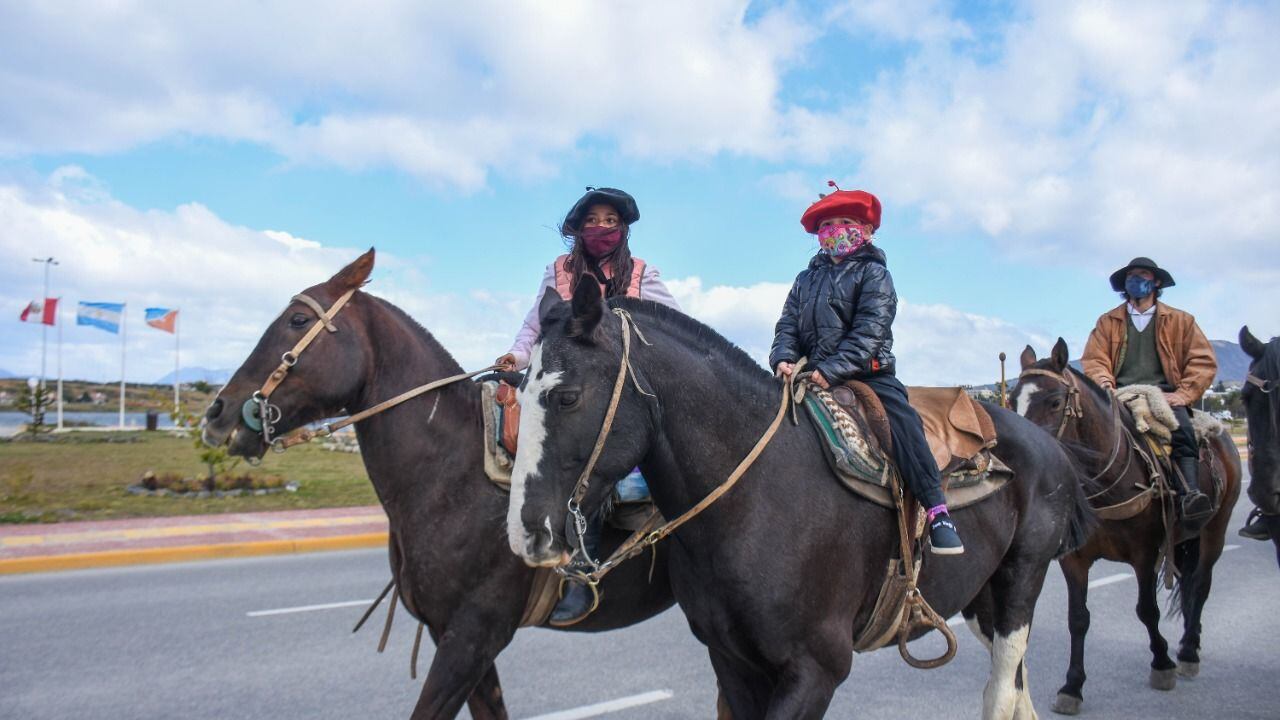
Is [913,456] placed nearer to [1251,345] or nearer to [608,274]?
[608,274]

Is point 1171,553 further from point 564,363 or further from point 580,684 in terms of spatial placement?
point 564,363

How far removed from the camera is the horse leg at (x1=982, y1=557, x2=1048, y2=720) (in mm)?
4012

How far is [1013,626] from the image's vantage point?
412cm

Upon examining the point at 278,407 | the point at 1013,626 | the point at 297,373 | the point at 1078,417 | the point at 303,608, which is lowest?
the point at 303,608

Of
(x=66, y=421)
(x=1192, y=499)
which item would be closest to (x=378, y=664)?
(x=1192, y=499)

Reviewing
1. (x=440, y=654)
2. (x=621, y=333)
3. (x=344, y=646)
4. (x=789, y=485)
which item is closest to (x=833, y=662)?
(x=789, y=485)

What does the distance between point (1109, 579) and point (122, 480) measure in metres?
15.9

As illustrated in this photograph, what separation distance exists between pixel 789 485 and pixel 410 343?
1885 millimetres

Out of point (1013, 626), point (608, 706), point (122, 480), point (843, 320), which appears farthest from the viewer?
point (122, 480)

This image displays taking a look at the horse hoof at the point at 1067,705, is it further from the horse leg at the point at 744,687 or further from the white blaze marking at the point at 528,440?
the white blaze marking at the point at 528,440

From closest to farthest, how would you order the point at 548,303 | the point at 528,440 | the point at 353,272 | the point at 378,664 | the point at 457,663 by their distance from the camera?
the point at 528,440
the point at 548,303
the point at 457,663
the point at 353,272
the point at 378,664

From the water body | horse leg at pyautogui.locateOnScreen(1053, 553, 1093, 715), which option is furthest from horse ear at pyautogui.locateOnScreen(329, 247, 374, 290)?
the water body

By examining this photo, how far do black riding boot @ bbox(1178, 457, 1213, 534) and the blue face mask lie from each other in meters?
1.27

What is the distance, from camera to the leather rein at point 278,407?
11.7 ft
